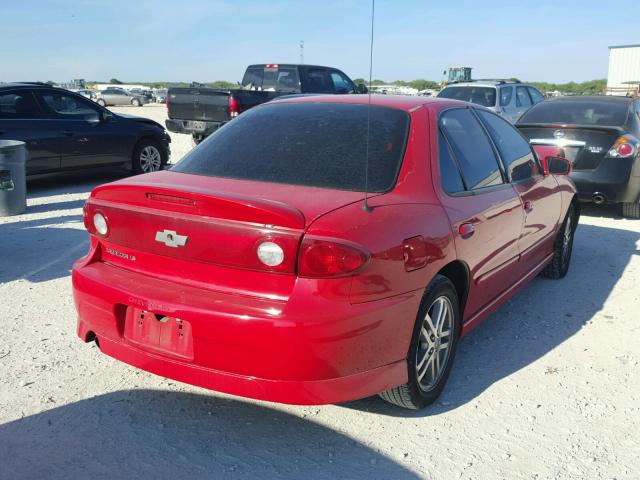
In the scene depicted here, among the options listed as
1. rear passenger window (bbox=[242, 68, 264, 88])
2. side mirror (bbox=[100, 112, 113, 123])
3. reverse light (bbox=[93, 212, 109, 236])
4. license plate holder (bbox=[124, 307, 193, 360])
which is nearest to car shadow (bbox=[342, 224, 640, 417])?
license plate holder (bbox=[124, 307, 193, 360])

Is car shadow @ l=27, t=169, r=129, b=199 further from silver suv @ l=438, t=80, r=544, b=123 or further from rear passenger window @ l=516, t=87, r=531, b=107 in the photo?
rear passenger window @ l=516, t=87, r=531, b=107

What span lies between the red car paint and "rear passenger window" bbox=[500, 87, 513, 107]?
12156 millimetres

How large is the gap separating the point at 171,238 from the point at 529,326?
9.11ft

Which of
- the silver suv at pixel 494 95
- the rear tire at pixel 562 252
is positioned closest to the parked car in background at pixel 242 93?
the silver suv at pixel 494 95

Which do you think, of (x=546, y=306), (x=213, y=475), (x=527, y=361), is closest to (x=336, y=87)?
(x=546, y=306)

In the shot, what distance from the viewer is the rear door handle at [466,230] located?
3.40m

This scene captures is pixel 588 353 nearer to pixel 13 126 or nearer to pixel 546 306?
pixel 546 306

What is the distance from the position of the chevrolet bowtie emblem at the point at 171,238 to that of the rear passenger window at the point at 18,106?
701 cm

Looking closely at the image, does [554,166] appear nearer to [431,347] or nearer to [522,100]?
[431,347]

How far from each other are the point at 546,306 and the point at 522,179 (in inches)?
43.7

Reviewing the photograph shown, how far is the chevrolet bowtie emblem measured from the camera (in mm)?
2889

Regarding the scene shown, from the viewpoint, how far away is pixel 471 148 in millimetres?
3945

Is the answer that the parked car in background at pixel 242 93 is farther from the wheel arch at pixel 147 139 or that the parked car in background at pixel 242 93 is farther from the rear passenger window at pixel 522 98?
the rear passenger window at pixel 522 98

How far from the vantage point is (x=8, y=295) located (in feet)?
16.3
